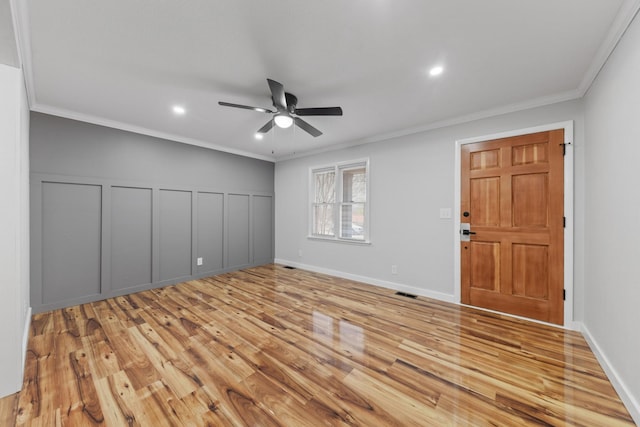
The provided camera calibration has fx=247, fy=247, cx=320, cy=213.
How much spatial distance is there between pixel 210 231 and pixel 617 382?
5.13 metres

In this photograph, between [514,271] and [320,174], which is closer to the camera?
[514,271]

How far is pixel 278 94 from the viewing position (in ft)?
7.32

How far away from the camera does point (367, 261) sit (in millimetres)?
4266

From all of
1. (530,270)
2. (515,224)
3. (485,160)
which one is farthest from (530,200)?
(530,270)

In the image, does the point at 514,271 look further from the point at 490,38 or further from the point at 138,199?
the point at 138,199

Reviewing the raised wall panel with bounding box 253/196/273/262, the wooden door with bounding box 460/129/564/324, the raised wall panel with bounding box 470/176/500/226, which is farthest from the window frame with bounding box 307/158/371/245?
the raised wall panel with bounding box 470/176/500/226

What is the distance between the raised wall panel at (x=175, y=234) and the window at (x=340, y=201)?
235 centimetres

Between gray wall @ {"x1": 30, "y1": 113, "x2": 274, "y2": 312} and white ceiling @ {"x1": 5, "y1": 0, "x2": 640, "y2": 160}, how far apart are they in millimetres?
553

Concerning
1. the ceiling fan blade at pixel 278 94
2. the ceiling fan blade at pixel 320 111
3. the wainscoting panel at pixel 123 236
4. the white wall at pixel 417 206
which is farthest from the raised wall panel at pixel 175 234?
the ceiling fan blade at pixel 320 111

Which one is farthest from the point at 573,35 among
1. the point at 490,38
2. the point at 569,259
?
the point at 569,259

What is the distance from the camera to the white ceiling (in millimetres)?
1576

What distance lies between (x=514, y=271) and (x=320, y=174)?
3487mm

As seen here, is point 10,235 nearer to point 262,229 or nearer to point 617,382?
point 262,229

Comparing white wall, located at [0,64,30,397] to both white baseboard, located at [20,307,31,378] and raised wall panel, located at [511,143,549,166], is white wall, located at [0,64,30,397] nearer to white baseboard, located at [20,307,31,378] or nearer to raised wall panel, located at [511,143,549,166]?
white baseboard, located at [20,307,31,378]
